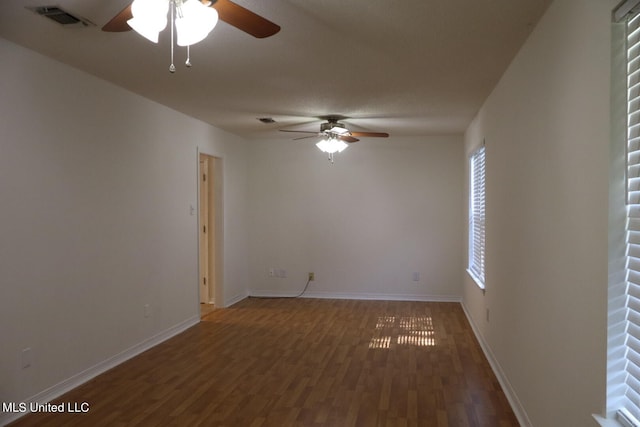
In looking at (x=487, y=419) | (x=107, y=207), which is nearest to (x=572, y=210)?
(x=487, y=419)

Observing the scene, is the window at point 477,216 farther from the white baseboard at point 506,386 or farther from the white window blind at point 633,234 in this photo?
the white window blind at point 633,234

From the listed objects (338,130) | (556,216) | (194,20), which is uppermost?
(338,130)

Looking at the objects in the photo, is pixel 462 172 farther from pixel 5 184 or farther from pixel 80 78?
pixel 5 184

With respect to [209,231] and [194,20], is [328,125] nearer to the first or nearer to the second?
[209,231]

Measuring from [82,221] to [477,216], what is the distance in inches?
163

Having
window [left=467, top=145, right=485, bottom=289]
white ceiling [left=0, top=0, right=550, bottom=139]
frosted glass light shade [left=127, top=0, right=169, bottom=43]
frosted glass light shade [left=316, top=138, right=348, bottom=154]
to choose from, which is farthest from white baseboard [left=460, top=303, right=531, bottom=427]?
frosted glass light shade [left=127, top=0, right=169, bottom=43]

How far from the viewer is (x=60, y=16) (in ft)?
8.71

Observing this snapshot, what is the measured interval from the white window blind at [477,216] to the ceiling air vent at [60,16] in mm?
3800

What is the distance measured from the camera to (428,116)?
5520 millimetres

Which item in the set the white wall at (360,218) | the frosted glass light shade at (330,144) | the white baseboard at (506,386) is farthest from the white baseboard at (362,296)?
the frosted glass light shade at (330,144)

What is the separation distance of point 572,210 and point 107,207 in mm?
3556

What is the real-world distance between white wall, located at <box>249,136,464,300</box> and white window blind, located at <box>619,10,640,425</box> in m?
5.54

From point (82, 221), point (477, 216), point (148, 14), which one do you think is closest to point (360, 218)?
point (477, 216)

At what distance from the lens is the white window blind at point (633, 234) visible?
157cm
